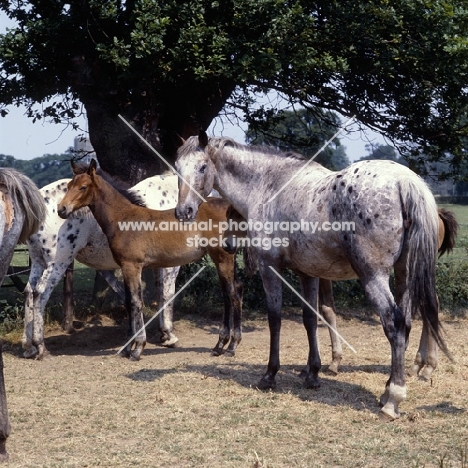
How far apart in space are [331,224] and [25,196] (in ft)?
8.26

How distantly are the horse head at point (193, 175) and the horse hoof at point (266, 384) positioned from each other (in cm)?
168

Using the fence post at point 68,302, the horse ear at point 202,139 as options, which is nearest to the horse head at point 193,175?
the horse ear at point 202,139

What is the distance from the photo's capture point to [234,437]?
5.35 m

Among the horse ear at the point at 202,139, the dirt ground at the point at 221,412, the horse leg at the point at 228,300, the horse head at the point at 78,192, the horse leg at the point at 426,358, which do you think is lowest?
the dirt ground at the point at 221,412

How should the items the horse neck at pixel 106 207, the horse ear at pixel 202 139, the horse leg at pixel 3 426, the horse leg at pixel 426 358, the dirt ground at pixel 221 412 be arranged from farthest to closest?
the horse neck at pixel 106 207 → the horse leg at pixel 426 358 → the horse ear at pixel 202 139 → the dirt ground at pixel 221 412 → the horse leg at pixel 3 426

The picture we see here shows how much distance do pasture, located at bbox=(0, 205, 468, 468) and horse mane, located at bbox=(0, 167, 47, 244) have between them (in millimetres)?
1583

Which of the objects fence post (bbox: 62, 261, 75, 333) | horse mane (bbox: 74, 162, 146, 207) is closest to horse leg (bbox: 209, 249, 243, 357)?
horse mane (bbox: 74, 162, 146, 207)

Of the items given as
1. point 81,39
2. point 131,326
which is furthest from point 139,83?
point 131,326

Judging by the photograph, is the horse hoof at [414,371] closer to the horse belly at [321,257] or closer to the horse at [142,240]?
the horse belly at [321,257]

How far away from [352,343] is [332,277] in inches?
126

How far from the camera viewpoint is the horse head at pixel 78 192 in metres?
8.69

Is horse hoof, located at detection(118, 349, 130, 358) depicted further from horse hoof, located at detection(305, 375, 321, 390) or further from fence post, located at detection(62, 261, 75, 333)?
horse hoof, located at detection(305, 375, 321, 390)

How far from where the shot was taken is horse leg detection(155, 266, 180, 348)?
9758mm

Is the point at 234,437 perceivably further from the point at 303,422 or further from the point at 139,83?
the point at 139,83
